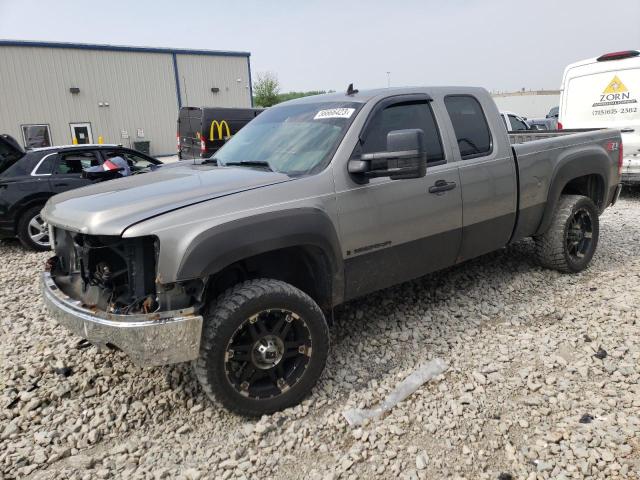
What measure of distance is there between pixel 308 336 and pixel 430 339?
1277mm

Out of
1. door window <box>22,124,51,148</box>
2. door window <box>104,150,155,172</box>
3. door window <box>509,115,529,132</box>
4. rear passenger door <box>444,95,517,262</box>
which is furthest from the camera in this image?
door window <box>22,124,51,148</box>

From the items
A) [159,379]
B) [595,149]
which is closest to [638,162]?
[595,149]

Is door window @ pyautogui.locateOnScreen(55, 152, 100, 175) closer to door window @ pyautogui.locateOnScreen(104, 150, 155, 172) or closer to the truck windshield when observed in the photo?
door window @ pyautogui.locateOnScreen(104, 150, 155, 172)

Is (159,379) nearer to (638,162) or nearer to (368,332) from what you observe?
(368,332)

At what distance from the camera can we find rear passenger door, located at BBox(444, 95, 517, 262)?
3.97 meters

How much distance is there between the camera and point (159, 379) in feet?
11.1

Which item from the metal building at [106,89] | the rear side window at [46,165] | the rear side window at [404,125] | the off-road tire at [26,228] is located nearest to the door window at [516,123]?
the rear side window at [404,125]

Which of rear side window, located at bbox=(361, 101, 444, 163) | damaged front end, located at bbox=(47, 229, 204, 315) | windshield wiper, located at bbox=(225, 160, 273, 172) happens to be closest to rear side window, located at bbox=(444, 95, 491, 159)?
rear side window, located at bbox=(361, 101, 444, 163)

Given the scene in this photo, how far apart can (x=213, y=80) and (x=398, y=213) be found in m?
27.0

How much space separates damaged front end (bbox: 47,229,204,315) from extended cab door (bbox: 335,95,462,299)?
43.8 inches

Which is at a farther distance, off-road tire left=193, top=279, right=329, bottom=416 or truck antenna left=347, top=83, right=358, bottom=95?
truck antenna left=347, top=83, right=358, bottom=95

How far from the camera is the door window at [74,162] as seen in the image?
24.3 feet

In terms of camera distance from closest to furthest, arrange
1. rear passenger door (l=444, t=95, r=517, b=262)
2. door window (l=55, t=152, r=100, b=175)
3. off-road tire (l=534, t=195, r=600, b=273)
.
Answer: rear passenger door (l=444, t=95, r=517, b=262) < off-road tire (l=534, t=195, r=600, b=273) < door window (l=55, t=152, r=100, b=175)

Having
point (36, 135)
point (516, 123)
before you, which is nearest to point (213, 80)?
point (36, 135)
